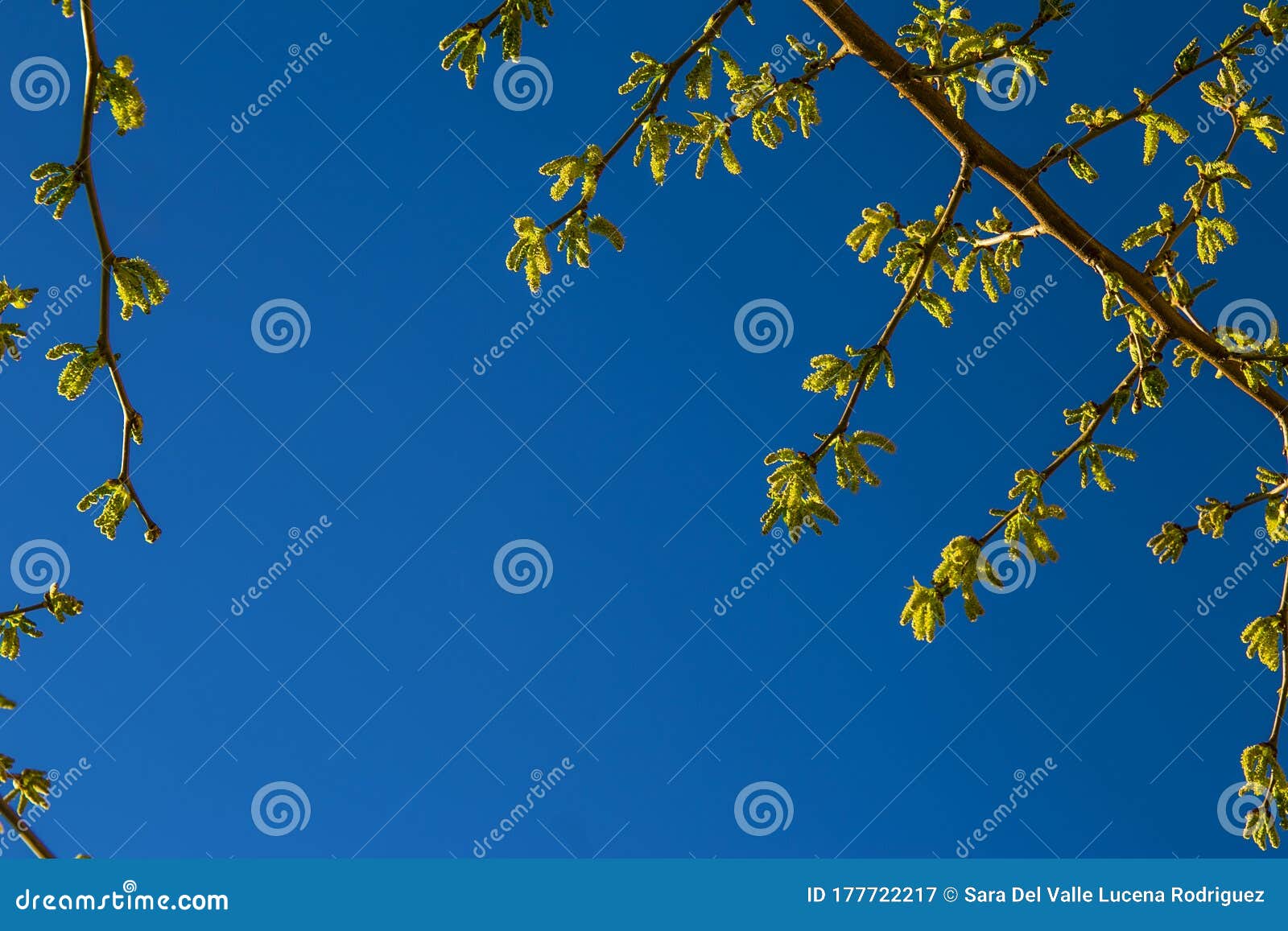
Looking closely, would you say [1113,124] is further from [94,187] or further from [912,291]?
[94,187]

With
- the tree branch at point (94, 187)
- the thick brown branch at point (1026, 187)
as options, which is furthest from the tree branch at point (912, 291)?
the tree branch at point (94, 187)

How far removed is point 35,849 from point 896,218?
11.0 feet

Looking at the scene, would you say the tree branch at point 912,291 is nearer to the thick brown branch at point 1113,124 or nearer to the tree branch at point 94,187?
the thick brown branch at point 1113,124

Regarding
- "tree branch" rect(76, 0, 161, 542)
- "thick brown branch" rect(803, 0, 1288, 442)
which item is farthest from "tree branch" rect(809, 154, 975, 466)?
"tree branch" rect(76, 0, 161, 542)

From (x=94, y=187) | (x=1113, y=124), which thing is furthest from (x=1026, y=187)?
(x=94, y=187)

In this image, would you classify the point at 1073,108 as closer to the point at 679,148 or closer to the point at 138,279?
the point at 679,148

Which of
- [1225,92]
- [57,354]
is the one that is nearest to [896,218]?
[1225,92]

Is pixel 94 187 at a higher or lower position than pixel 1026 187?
lower

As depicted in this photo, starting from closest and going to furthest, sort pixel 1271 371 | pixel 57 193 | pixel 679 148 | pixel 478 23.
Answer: pixel 57 193, pixel 478 23, pixel 679 148, pixel 1271 371

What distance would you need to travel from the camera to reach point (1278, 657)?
3.18 m

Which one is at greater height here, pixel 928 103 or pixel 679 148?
pixel 928 103

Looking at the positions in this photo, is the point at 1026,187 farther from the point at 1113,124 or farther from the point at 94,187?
the point at 94,187

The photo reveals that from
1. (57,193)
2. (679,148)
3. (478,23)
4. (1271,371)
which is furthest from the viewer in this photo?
(1271,371)

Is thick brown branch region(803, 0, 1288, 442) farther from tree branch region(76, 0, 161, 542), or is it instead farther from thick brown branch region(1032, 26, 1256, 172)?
tree branch region(76, 0, 161, 542)
